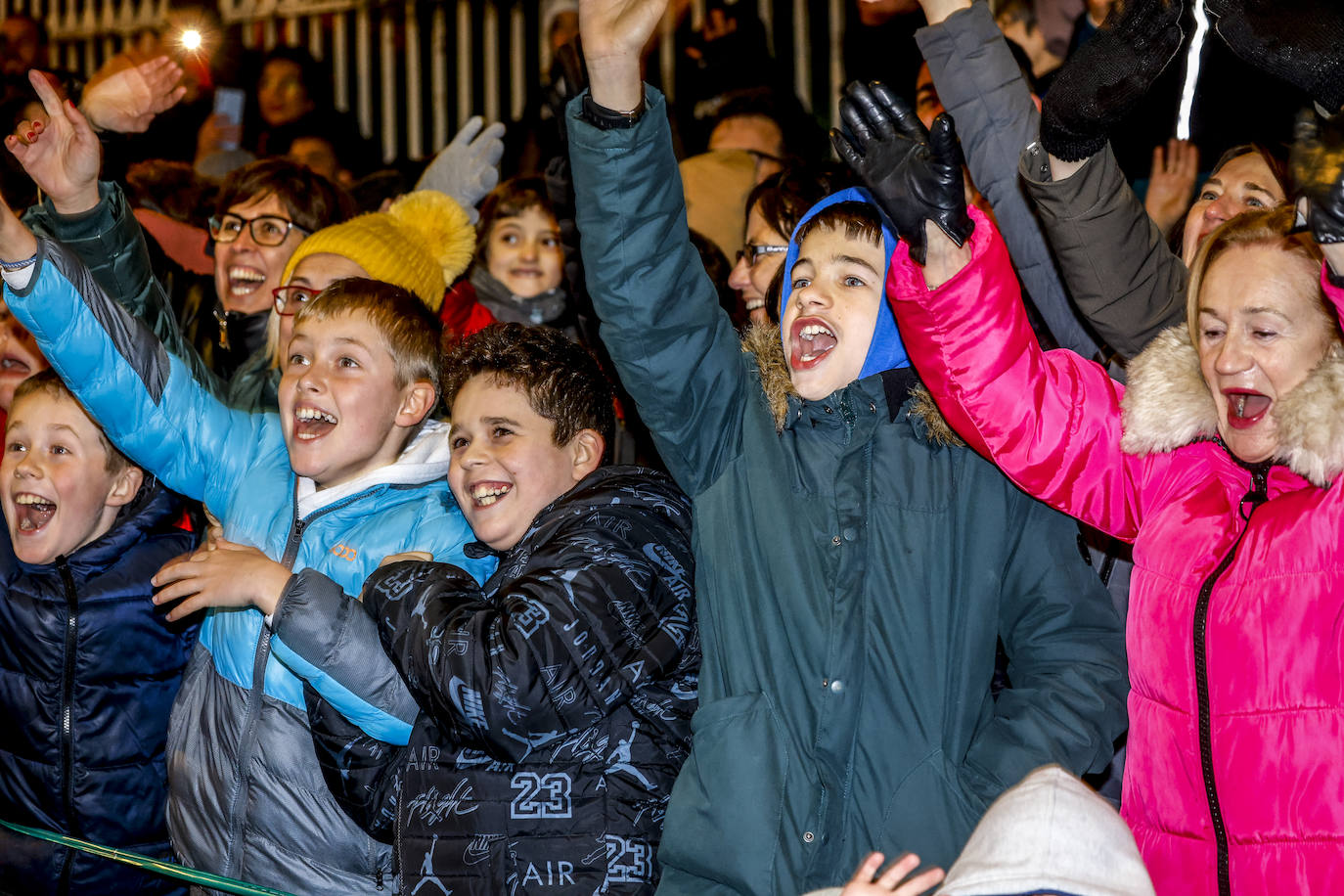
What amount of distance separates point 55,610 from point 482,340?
1.27 m

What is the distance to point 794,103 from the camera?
226 inches

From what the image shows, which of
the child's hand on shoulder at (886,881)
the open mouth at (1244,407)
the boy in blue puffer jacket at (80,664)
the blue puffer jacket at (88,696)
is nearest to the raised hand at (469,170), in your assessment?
the boy in blue puffer jacket at (80,664)

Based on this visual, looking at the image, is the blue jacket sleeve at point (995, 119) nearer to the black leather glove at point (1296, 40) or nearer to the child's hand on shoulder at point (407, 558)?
the black leather glove at point (1296, 40)

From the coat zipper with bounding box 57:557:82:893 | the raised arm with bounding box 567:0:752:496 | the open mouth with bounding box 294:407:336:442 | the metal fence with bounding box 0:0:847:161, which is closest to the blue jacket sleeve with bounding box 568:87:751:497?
the raised arm with bounding box 567:0:752:496

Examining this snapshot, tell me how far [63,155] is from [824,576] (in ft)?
7.71

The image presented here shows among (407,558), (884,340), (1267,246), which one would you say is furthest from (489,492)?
(1267,246)

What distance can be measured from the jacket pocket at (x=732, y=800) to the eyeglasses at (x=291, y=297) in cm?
185

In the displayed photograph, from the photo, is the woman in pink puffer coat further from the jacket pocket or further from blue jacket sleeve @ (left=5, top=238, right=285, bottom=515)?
blue jacket sleeve @ (left=5, top=238, right=285, bottom=515)

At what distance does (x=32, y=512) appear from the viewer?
3.45 meters

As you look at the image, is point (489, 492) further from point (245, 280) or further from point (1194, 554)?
point (245, 280)

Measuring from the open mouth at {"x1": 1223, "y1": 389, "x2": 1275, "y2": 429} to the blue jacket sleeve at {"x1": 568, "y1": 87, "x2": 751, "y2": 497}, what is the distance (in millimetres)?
907

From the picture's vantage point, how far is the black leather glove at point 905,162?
230cm

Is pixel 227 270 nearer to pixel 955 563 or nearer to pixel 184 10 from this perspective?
pixel 955 563

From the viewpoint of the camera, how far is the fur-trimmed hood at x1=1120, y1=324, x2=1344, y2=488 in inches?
84.0
